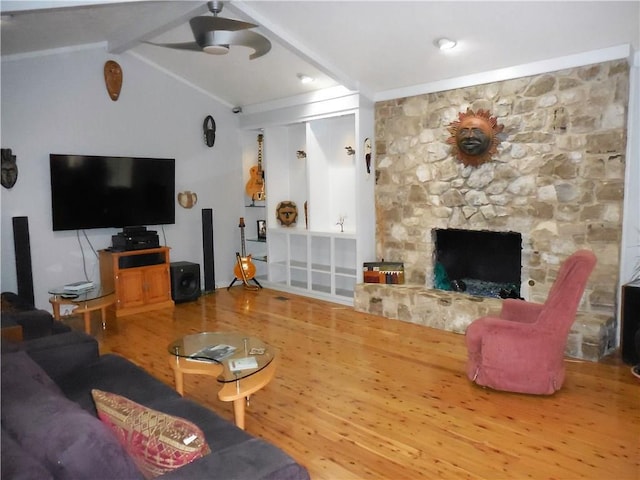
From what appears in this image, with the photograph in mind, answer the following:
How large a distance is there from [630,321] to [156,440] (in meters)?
3.61

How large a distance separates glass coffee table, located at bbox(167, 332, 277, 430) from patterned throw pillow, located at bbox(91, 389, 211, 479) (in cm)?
102

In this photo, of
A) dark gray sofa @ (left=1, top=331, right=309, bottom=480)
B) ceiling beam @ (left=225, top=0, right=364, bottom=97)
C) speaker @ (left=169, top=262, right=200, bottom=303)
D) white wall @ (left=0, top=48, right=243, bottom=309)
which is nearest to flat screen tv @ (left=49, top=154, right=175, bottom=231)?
white wall @ (left=0, top=48, right=243, bottom=309)

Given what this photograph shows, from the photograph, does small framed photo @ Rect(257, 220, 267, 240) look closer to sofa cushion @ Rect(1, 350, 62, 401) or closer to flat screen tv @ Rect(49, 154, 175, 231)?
flat screen tv @ Rect(49, 154, 175, 231)

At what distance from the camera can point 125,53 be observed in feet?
18.4

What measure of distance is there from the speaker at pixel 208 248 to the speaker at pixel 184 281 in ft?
1.40

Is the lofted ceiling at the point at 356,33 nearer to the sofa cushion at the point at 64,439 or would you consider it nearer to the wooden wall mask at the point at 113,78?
the wooden wall mask at the point at 113,78

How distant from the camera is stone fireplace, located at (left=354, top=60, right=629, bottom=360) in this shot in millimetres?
3939

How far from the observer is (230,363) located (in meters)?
2.81

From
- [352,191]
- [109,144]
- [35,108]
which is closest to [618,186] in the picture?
[352,191]

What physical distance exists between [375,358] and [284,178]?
138 inches

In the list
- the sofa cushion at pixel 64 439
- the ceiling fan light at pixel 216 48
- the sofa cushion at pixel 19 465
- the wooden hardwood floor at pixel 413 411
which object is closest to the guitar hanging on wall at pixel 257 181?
the wooden hardwood floor at pixel 413 411

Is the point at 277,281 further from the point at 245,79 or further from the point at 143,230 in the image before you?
the point at 245,79

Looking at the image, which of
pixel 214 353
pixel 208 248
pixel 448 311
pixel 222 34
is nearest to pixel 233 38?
pixel 222 34

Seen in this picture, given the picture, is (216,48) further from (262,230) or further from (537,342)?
(262,230)
